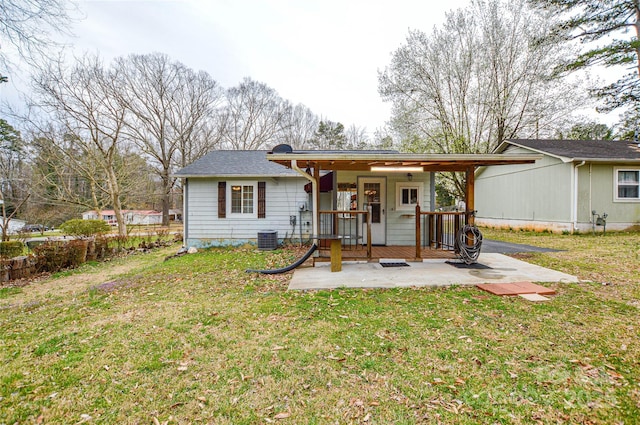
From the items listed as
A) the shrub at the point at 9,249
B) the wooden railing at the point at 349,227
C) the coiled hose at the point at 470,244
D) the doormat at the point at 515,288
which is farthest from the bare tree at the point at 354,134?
the doormat at the point at 515,288

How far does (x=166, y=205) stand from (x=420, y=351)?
2596 cm

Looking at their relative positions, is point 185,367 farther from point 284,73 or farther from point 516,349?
point 284,73

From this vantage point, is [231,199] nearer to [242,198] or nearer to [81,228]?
[242,198]

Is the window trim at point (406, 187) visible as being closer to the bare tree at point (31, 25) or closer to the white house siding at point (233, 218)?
the white house siding at point (233, 218)

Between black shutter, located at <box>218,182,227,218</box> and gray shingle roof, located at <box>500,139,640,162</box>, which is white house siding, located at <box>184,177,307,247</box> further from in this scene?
gray shingle roof, located at <box>500,139,640,162</box>

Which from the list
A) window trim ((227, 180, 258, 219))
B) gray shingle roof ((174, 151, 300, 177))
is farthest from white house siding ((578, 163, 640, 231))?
window trim ((227, 180, 258, 219))

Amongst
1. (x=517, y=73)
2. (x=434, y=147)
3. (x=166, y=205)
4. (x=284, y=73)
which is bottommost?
(x=166, y=205)

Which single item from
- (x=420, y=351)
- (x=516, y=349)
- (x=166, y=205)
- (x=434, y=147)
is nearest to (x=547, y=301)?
(x=516, y=349)

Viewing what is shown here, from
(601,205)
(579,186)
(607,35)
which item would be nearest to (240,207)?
(579,186)

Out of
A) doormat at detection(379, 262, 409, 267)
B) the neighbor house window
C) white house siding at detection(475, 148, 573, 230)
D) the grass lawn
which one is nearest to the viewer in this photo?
the grass lawn

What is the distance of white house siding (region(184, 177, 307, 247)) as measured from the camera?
9.74 metres

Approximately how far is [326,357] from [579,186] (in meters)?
13.1

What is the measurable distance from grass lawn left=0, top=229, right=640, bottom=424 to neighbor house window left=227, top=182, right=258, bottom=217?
17.2ft

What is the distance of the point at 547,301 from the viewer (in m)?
3.91
